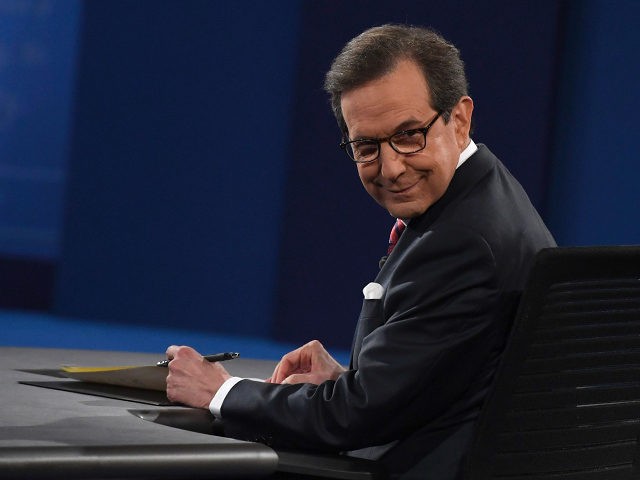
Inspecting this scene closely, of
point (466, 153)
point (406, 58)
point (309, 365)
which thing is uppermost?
point (406, 58)

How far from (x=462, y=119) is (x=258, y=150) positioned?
4590 mm

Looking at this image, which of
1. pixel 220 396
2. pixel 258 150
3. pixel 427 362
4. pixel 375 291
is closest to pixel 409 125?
pixel 375 291

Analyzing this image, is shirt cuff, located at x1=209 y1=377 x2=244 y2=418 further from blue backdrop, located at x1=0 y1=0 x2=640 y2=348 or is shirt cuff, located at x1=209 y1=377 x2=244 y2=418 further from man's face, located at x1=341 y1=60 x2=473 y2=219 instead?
blue backdrop, located at x1=0 y1=0 x2=640 y2=348

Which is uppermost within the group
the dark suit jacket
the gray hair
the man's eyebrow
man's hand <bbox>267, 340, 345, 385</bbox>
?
the gray hair

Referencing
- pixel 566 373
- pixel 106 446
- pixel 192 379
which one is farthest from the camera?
pixel 192 379

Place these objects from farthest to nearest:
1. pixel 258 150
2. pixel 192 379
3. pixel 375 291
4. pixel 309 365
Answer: pixel 258 150, pixel 309 365, pixel 192 379, pixel 375 291

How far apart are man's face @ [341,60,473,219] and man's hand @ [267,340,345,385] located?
438 millimetres

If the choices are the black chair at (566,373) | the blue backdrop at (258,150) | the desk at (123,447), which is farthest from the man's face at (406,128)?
the blue backdrop at (258,150)

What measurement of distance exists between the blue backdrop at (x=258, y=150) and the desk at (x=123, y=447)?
4.48 meters

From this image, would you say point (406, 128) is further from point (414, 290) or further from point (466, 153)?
point (414, 290)

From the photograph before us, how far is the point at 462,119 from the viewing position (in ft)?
6.18

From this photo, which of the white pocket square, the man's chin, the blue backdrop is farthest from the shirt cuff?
the blue backdrop

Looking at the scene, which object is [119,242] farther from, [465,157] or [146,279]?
[465,157]

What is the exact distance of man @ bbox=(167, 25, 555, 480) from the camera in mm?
1593
